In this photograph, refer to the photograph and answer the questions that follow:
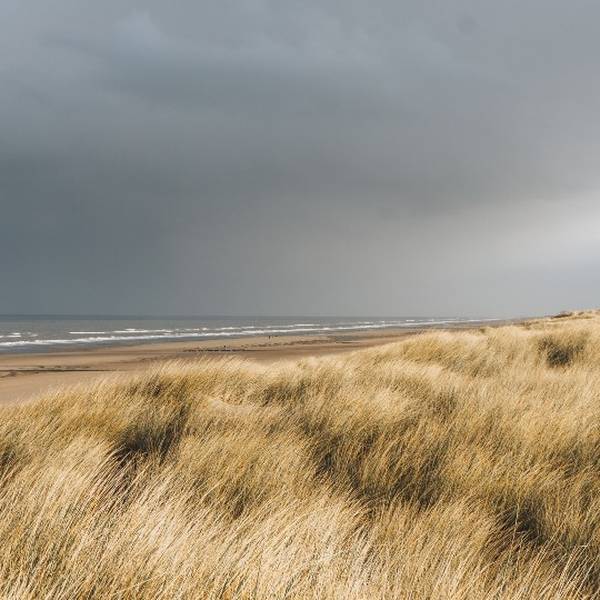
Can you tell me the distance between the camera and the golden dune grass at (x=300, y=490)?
6.31ft

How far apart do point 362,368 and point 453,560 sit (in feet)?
19.6

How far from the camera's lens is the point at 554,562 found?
2.71 metres

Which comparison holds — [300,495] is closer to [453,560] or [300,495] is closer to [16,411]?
[453,560]

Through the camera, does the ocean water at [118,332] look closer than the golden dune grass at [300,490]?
No

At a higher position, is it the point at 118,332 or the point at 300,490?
the point at 118,332

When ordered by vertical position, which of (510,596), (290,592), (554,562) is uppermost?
(290,592)

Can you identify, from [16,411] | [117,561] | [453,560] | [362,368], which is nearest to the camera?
[117,561]

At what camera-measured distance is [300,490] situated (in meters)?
3.19

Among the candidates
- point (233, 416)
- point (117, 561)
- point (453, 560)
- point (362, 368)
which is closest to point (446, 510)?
point (453, 560)

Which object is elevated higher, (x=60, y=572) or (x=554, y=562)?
(x=60, y=572)

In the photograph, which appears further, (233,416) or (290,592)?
(233,416)

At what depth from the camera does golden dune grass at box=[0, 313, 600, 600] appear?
1.92m

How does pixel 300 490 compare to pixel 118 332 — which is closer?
pixel 300 490

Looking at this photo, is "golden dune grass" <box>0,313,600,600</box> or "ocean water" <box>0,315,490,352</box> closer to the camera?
"golden dune grass" <box>0,313,600,600</box>
